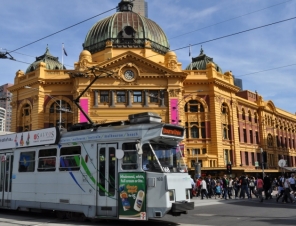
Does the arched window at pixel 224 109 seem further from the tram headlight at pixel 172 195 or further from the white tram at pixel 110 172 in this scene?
the tram headlight at pixel 172 195

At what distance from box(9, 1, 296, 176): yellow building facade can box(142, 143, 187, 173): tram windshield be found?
1062 inches

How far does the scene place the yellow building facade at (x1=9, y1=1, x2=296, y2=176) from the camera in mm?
44656

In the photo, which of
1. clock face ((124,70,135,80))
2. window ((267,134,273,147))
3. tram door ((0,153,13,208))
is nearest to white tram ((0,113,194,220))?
tram door ((0,153,13,208))

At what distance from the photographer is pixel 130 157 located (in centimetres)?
1163

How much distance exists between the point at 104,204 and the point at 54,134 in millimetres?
3680

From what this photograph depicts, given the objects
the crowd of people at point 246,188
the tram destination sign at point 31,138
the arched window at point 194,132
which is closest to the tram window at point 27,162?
the tram destination sign at point 31,138

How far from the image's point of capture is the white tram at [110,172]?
11211 mm

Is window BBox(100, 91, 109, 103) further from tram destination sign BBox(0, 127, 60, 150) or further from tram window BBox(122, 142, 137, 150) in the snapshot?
tram window BBox(122, 142, 137, 150)

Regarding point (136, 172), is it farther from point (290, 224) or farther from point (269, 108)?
point (269, 108)

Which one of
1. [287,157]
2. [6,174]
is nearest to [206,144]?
[287,157]

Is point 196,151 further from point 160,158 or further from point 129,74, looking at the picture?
point 160,158

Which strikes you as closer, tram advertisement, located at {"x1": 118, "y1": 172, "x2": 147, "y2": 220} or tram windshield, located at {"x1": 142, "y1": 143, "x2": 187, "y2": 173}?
tram advertisement, located at {"x1": 118, "y1": 172, "x2": 147, "y2": 220}

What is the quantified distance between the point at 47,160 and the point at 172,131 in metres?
5.36

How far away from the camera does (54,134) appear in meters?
13.8
